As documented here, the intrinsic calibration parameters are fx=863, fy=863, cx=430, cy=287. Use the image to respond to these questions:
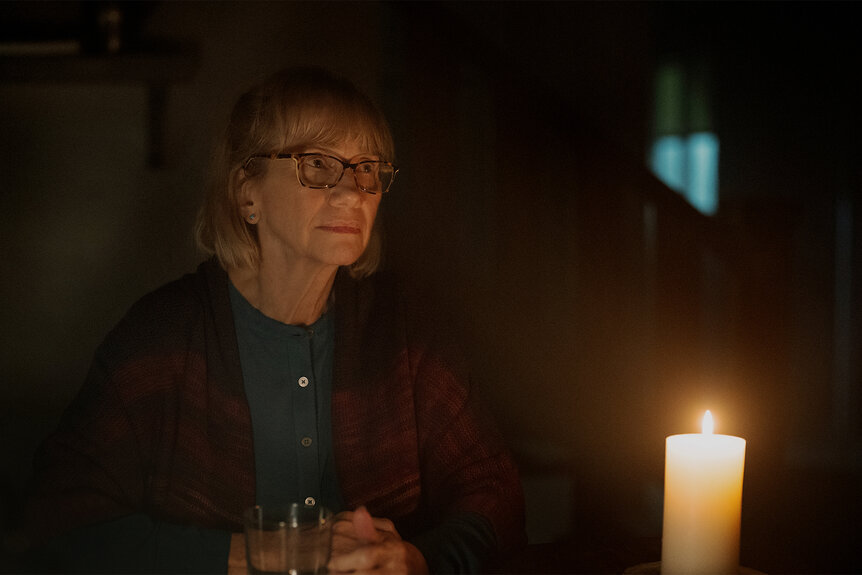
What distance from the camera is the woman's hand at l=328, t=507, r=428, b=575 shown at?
92 centimetres

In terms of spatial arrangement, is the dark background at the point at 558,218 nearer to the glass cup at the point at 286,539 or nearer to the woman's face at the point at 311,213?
the woman's face at the point at 311,213

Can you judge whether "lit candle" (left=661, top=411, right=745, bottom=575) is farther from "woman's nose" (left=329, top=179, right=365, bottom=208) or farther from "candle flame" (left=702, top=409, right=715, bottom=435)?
"woman's nose" (left=329, top=179, right=365, bottom=208)

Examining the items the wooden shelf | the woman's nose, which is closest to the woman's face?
the woman's nose

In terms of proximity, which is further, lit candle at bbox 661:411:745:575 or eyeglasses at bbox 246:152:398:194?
eyeglasses at bbox 246:152:398:194

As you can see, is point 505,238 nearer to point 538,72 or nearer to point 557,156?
point 557,156

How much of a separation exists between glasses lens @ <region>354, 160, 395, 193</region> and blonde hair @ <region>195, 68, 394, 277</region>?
16mm

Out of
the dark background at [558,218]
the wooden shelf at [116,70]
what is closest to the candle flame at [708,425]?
the dark background at [558,218]

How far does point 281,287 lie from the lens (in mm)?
1157

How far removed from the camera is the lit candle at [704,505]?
816mm

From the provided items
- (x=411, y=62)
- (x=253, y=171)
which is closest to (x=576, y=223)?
(x=411, y=62)

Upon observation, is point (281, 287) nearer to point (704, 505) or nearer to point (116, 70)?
point (116, 70)

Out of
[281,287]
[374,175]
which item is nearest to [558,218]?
[374,175]

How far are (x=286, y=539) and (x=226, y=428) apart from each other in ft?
0.93

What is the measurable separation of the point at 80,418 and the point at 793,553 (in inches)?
42.5
